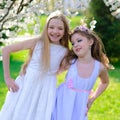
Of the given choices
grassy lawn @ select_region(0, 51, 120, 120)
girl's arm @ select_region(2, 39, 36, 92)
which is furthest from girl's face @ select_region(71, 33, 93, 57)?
grassy lawn @ select_region(0, 51, 120, 120)

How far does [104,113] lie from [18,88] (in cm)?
326

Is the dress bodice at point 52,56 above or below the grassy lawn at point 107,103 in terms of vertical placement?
above

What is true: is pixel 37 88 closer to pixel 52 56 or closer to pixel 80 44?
pixel 52 56

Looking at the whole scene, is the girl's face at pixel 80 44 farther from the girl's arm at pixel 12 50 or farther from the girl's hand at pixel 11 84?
the girl's hand at pixel 11 84

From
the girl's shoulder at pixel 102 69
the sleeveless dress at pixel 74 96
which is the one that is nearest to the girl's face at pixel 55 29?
the sleeveless dress at pixel 74 96

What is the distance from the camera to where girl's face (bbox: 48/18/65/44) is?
143 inches

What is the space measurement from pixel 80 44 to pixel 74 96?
41 cm

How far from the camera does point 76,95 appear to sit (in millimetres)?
3559

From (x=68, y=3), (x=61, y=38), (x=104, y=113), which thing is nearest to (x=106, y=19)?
(x=104, y=113)

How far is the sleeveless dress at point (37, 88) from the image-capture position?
3.71m

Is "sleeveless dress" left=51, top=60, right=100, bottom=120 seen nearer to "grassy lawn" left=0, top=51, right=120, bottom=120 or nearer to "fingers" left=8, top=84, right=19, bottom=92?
"fingers" left=8, top=84, right=19, bottom=92

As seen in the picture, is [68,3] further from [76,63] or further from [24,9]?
[76,63]

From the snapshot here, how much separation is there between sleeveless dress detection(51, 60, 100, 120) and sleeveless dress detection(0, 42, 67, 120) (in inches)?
5.5

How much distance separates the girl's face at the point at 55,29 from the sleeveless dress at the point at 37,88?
0.11 meters
